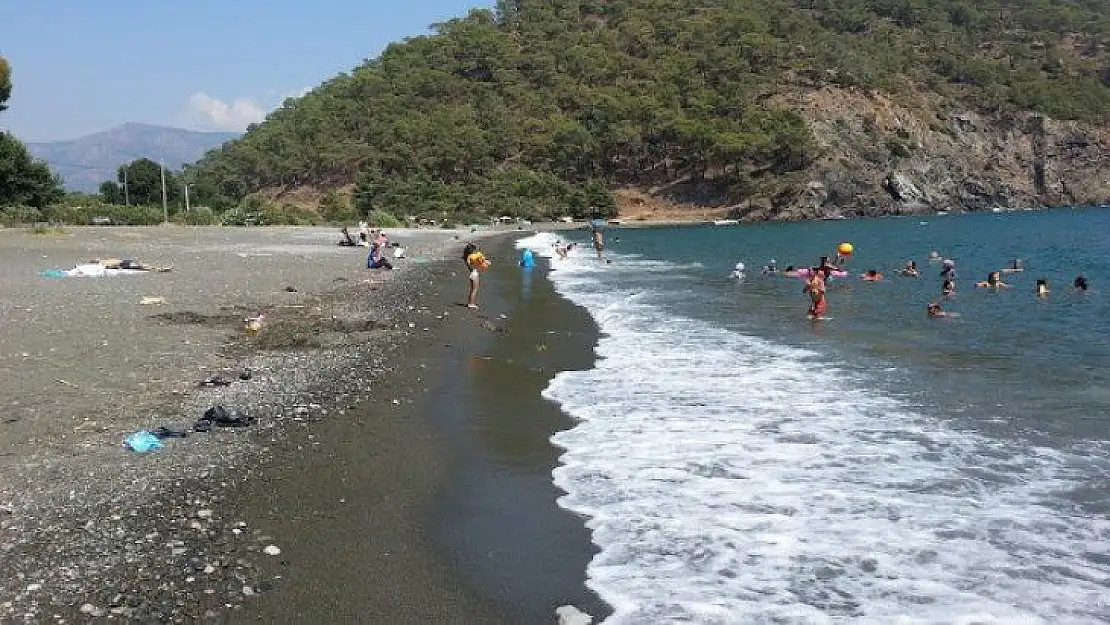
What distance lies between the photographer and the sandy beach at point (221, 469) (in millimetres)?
5277

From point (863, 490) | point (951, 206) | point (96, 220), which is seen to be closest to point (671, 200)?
point (951, 206)

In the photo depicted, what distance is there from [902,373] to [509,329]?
26.9 ft

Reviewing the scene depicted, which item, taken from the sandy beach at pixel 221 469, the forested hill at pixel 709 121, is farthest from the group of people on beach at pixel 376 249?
the forested hill at pixel 709 121

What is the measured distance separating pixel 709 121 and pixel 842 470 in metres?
120

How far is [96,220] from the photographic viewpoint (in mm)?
58000

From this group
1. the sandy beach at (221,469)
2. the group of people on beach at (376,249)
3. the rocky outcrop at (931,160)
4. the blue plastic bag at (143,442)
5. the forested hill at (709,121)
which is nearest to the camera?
the sandy beach at (221,469)

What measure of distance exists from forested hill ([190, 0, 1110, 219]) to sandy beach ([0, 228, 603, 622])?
9365 cm

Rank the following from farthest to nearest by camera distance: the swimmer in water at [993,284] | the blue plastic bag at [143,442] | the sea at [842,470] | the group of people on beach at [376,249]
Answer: the group of people on beach at [376,249] → the swimmer in water at [993,284] → the blue plastic bag at [143,442] → the sea at [842,470]

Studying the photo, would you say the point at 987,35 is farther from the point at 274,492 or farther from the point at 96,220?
the point at 274,492

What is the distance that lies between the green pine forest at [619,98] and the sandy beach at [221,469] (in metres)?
84.8

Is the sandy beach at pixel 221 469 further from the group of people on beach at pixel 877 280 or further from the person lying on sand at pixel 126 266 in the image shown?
the group of people on beach at pixel 877 280

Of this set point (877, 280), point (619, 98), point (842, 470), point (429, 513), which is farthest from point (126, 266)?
point (619, 98)

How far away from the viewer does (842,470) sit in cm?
818

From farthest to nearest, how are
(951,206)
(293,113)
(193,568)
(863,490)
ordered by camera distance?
(293,113) < (951,206) < (863,490) < (193,568)
